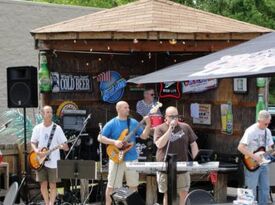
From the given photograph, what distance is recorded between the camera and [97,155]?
40.9 feet

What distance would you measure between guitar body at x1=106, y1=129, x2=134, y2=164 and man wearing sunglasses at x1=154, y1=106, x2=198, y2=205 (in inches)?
26.5

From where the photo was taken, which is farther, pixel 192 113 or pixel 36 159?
pixel 192 113

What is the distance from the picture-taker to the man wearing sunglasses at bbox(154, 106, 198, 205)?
870 centimetres

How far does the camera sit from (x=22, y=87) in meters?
11.5

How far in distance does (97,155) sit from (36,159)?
86.5 inches

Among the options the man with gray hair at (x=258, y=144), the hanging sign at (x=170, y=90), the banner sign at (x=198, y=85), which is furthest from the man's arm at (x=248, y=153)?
the hanging sign at (x=170, y=90)

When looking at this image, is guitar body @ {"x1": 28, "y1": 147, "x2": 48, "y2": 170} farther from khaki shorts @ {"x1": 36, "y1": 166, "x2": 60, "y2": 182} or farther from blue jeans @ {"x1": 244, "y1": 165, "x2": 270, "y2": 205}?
blue jeans @ {"x1": 244, "y1": 165, "x2": 270, "y2": 205}

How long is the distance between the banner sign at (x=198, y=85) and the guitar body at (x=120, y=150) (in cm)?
379

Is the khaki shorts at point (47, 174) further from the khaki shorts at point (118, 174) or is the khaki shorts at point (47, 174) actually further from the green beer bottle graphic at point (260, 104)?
the green beer bottle graphic at point (260, 104)

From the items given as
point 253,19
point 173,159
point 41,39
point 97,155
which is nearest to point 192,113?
point 97,155

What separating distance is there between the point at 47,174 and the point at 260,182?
3.49 meters

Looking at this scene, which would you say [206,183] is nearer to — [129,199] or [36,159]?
[36,159]

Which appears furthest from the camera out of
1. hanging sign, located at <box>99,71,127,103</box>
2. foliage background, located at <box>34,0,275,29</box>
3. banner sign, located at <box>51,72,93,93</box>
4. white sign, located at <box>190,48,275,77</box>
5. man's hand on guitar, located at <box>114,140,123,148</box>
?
foliage background, located at <box>34,0,275,29</box>

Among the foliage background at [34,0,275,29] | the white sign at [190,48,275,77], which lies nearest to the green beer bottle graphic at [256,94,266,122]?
the white sign at [190,48,275,77]
